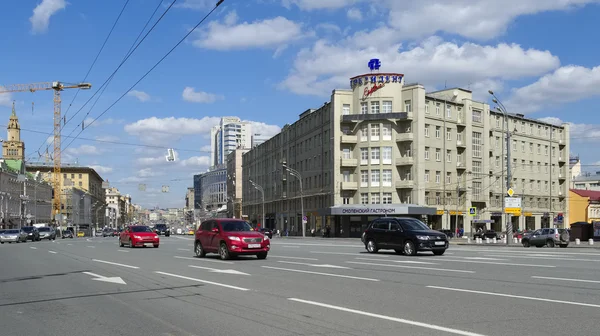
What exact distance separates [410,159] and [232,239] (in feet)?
170

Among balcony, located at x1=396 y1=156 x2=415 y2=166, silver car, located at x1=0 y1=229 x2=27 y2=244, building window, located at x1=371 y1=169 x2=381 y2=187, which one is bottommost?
silver car, located at x1=0 y1=229 x2=27 y2=244

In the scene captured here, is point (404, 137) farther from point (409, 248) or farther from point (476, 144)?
point (409, 248)

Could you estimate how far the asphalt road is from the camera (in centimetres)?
846

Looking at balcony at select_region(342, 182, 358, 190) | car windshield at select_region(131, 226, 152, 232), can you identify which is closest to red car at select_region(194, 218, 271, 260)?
car windshield at select_region(131, 226, 152, 232)

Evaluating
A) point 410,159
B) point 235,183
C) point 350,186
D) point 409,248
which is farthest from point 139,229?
point 235,183

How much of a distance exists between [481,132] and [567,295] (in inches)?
2800

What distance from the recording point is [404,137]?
7188cm

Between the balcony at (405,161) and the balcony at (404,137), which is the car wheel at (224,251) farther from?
the balcony at (404,137)

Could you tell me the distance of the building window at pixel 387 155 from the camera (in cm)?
7234

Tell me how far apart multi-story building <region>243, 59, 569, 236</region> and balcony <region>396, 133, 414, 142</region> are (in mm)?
118

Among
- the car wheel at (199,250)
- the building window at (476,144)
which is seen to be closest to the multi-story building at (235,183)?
the building window at (476,144)

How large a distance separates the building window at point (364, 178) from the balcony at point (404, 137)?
5488 mm

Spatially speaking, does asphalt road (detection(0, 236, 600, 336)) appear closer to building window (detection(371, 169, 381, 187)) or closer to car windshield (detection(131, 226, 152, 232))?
car windshield (detection(131, 226, 152, 232))

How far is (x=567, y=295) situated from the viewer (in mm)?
11422
